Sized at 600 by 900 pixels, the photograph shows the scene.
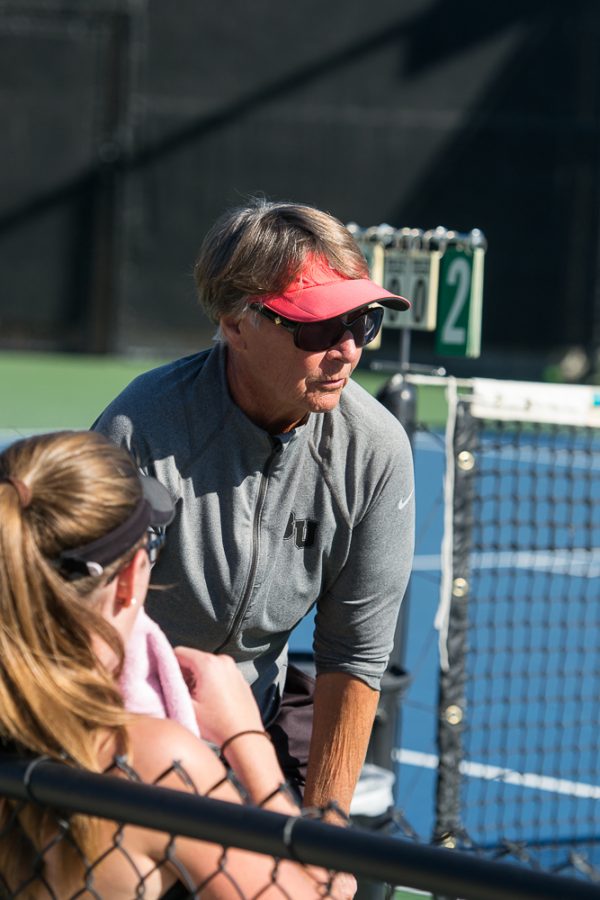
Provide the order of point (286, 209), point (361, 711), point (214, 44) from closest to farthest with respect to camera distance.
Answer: point (286, 209)
point (361, 711)
point (214, 44)

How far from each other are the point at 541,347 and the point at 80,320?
5.29 m

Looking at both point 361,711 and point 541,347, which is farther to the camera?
point 541,347

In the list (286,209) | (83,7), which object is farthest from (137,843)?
(83,7)

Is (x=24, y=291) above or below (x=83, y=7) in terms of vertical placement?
below

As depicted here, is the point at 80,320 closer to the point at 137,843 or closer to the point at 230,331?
the point at 230,331

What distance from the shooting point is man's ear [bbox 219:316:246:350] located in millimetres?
2785

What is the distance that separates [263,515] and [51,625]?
950 mm

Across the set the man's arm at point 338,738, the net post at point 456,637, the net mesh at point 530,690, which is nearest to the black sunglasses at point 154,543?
the man's arm at point 338,738

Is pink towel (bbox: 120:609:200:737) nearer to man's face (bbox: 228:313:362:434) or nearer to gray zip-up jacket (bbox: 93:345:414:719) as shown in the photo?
gray zip-up jacket (bbox: 93:345:414:719)

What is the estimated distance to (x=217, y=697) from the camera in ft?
7.30

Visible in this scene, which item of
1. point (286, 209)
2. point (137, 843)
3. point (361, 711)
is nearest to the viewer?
point (137, 843)

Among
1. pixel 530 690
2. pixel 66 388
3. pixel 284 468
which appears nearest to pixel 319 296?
pixel 284 468

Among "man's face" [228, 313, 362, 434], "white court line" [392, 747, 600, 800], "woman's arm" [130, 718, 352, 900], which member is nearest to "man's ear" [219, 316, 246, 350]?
"man's face" [228, 313, 362, 434]

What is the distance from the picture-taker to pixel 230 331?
9.22 ft
